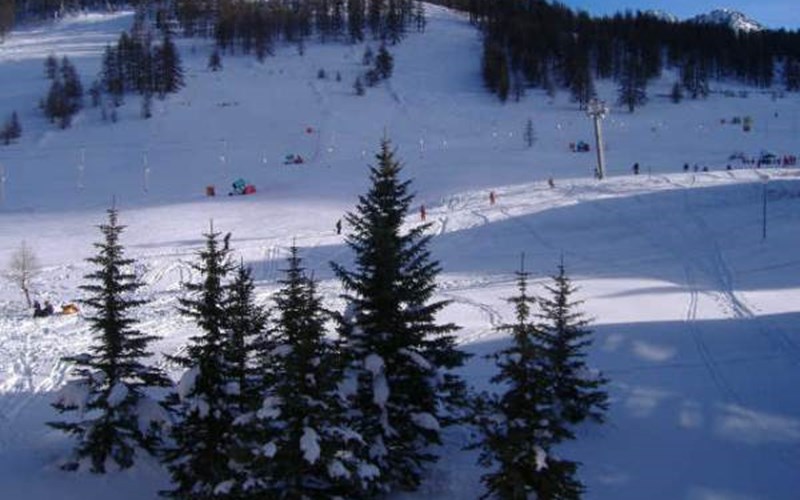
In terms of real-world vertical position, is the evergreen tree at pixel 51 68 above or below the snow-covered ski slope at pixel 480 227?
above

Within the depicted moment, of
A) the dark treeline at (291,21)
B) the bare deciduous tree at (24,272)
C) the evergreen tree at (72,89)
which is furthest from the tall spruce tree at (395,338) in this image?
the dark treeline at (291,21)

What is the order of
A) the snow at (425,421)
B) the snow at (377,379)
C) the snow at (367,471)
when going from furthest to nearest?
the snow at (425,421) → the snow at (377,379) → the snow at (367,471)

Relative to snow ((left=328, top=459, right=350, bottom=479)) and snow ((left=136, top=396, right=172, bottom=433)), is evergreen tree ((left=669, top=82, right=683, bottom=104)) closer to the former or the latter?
→ snow ((left=136, top=396, right=172, bottom=433))

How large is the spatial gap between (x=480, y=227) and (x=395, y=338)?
26.7 m

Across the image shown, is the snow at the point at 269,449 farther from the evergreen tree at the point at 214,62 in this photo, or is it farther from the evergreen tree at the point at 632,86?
the evergreen tree at the point at 214,62

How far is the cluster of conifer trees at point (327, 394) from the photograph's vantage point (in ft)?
32.9

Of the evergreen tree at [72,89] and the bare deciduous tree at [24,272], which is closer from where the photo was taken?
the bare deciduous tree at [24,272]

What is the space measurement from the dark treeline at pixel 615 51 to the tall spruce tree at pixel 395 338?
82301 millimetres

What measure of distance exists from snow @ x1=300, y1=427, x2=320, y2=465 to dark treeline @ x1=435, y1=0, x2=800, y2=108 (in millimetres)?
85454

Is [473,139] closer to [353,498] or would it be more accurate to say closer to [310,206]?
[310,206]

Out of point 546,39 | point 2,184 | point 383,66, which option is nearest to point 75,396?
point 2,184

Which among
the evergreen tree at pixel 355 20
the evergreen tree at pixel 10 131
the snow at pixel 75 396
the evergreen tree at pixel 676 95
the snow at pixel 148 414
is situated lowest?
the snow at pixel 148 414

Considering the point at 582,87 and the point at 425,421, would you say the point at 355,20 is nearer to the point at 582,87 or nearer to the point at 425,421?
the point at 582,87

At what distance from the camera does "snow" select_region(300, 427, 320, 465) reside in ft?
32.2
